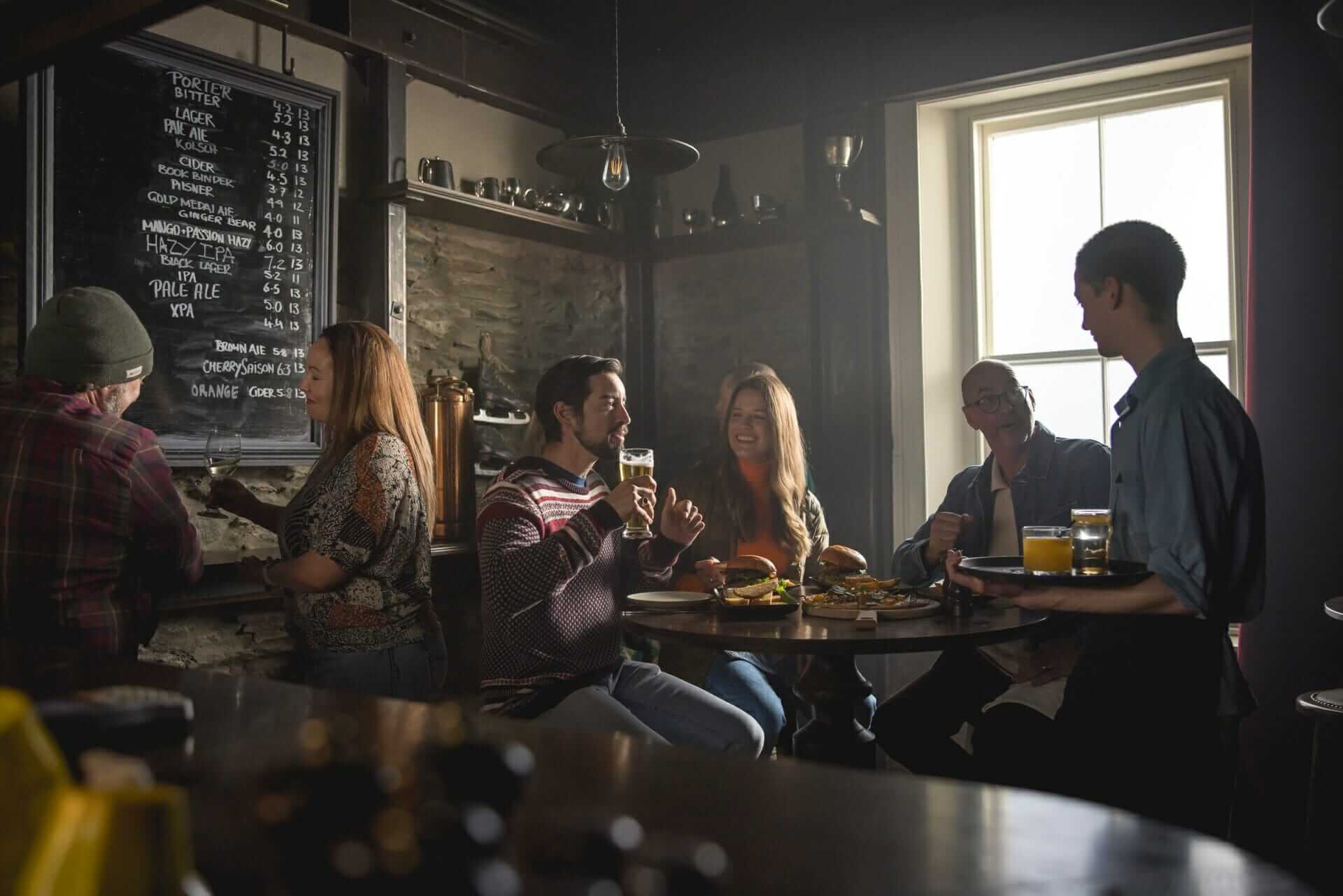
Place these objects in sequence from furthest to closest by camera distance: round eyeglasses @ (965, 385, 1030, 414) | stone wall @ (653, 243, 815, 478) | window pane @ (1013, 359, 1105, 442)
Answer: stone wall @ (653, 243, 815, 478) < window pane @ (1013, 359, 1105, 442) < round eyeglasses @ (965, 385, 1030, 414)

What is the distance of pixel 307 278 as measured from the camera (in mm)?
3639

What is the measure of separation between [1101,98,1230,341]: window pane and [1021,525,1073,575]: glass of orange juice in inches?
83.2

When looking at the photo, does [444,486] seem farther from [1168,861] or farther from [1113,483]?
[1168,861]

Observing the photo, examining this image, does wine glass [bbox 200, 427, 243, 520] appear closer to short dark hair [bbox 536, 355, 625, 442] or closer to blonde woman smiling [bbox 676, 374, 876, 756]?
short dark hair [bbox 536, 355, 625, 442]

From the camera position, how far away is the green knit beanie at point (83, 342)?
226cm

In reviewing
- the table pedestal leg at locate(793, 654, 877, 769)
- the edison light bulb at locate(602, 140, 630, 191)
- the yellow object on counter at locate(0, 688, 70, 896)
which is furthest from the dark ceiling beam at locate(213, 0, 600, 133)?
the yellow object on counter at locate(0, 688, 70, 896)

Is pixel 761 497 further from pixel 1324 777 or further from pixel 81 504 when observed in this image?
pixel 81 504

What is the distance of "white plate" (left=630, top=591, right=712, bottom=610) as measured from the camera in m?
2.74

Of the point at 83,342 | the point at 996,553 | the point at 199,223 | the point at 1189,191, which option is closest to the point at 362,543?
the point at 83,342

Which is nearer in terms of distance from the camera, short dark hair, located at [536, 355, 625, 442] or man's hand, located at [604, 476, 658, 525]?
man's hand, located at [604, 476, 658, 525]

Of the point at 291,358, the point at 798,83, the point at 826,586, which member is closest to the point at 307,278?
the point at 291,358

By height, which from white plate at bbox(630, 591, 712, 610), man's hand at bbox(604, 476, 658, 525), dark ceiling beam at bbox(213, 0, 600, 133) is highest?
dark ceiling beam at bbox(213, 0, 600, 133)

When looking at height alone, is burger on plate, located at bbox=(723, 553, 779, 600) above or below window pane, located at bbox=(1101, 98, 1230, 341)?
below

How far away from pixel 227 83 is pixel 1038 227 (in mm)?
3141
